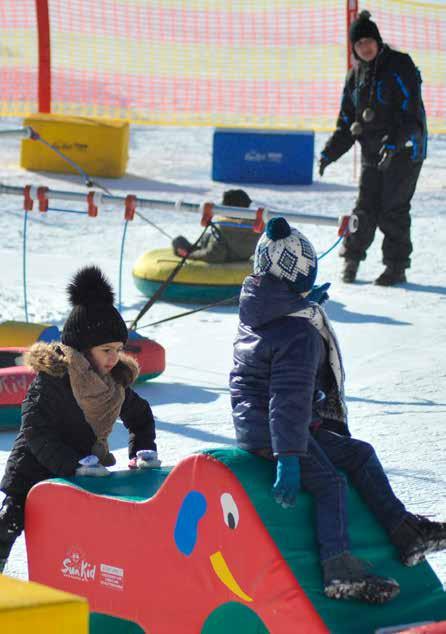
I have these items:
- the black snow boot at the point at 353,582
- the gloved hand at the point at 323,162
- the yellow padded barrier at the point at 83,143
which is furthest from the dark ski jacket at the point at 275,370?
the yellow padded barrier at the point at 83,143

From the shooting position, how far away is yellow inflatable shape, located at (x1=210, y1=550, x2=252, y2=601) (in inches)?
130

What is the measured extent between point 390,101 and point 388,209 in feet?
2.52

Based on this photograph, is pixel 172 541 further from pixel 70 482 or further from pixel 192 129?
pixel 192 129

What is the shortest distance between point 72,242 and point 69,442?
21.8 feet

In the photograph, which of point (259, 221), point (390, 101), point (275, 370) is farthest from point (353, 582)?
point (390, 101)

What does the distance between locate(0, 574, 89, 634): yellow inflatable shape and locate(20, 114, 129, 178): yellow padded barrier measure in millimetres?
10292

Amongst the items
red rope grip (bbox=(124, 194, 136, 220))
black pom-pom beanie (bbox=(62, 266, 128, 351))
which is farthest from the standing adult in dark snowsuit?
black pom-pom beanie (bbox=(62, 266, 128, 351))

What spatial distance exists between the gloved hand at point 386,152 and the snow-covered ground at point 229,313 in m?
0.93

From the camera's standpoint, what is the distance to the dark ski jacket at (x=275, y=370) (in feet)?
11.1

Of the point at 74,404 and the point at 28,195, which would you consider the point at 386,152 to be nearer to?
the point at 28,195

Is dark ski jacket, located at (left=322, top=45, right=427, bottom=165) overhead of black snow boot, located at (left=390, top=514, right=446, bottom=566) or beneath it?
overhead

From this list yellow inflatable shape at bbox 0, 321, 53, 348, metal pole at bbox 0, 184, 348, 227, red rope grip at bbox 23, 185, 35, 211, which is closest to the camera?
metal pole at bbox 0, 184, 348, 227

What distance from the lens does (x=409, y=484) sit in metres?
5.03

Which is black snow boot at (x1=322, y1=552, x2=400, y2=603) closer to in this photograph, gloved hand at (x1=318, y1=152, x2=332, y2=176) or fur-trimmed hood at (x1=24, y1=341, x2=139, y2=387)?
fur-trimmed hood at (x1=24, y1=341, x2=139, y2=387)
